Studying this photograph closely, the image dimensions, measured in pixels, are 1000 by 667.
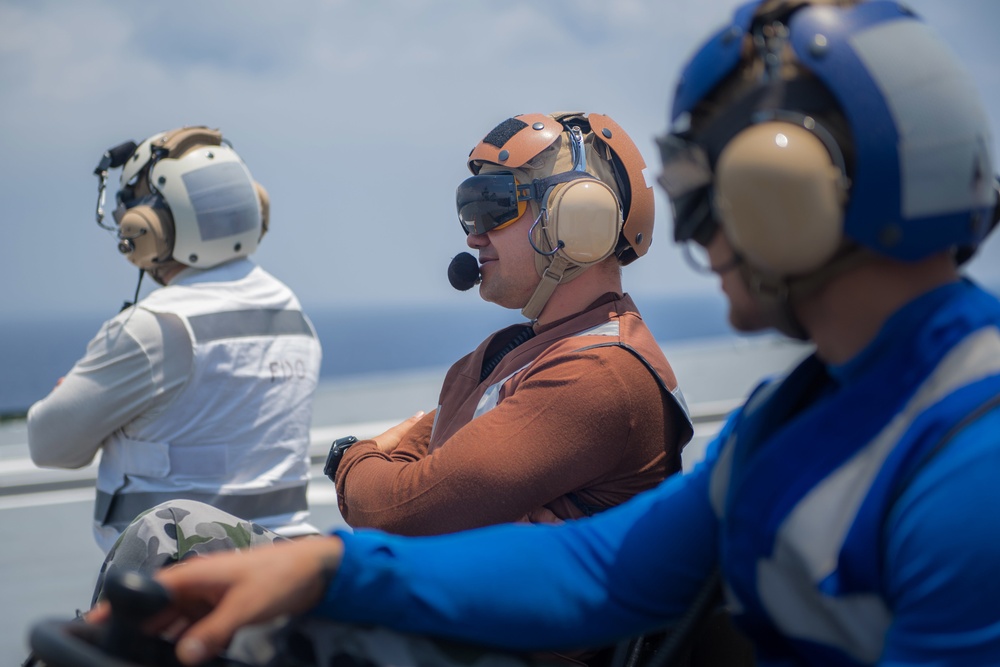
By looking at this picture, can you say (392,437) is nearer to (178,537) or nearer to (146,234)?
(178,537)

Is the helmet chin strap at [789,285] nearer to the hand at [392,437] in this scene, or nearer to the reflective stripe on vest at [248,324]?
the hand at [392,437]

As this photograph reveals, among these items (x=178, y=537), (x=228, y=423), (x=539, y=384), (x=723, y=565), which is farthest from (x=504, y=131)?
(x=723, y=565)

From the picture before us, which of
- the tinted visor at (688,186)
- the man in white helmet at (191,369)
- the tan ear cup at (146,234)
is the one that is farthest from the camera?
the tan ear cup at (146,234)

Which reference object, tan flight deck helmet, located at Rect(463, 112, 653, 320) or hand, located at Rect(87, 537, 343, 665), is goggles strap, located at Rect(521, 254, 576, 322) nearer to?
tan flight deck helmet, located at Rect(463, 112, 653, 320)

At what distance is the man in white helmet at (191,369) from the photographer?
2605 mm

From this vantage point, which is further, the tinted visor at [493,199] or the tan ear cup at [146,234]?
the tan ear cup at [146,234]

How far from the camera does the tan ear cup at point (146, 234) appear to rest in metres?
2.81

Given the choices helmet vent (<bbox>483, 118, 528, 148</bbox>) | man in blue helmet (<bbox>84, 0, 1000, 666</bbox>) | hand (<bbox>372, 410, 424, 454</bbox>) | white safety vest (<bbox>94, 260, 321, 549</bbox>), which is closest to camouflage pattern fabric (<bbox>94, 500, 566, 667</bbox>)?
man in blue helmet (<bbox>84, 0, 1000, 666</bbox>)

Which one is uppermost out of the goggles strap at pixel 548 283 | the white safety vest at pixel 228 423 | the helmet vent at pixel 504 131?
the helmet vent at pixel 504 131

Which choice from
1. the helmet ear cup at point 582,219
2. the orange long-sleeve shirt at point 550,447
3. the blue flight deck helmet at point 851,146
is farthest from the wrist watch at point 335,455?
the blue flight deck helmet at point 851,146

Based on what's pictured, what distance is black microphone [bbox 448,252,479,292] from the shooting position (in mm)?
2166

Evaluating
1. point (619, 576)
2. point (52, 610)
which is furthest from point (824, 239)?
point (52, 610)

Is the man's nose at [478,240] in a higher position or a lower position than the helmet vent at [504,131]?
lower

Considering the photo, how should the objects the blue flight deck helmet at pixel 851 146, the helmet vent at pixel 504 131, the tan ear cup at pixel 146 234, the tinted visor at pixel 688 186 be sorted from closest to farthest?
the blue flight deck helmet at pixel 851 146 → the tinted visor at pixel 688 186 → the helmet vent at pixel 504 131 → the tan ear cup at pixel 146 234
